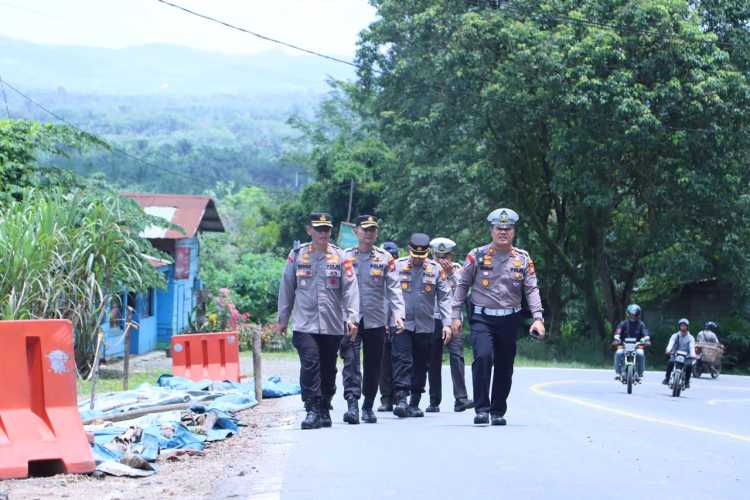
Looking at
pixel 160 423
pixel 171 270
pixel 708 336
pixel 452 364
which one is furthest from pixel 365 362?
pixel 171 270

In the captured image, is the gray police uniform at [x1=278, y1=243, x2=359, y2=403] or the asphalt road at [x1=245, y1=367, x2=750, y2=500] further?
the gray police uniform at [x1=278, y1=243, x2=359, y2=403]

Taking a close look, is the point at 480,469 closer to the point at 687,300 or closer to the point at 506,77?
the point at 506,77

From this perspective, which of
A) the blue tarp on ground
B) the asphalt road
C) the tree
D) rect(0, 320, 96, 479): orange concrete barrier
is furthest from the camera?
the tree

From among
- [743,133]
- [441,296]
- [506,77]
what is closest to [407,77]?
[506,77]

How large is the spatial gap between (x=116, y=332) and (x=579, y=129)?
584 inches

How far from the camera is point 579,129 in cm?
3516

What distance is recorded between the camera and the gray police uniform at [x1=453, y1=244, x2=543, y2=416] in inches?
473

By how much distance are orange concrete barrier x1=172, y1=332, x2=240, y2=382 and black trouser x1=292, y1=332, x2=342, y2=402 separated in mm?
8490

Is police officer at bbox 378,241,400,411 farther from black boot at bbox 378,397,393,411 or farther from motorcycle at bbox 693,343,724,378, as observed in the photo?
motorcycle at bbox 693,343,724,378

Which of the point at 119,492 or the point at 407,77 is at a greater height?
the point at 407,77

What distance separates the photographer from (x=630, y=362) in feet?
71.7

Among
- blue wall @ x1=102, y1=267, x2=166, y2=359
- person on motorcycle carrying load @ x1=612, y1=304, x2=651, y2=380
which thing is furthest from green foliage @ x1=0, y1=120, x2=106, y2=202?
person on motorcycle carrying load @ x1=612, y1=304, x2=651, y2=380

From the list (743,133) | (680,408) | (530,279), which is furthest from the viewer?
(743,133)

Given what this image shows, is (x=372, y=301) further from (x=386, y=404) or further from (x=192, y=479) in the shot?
(x=192, y=479)
